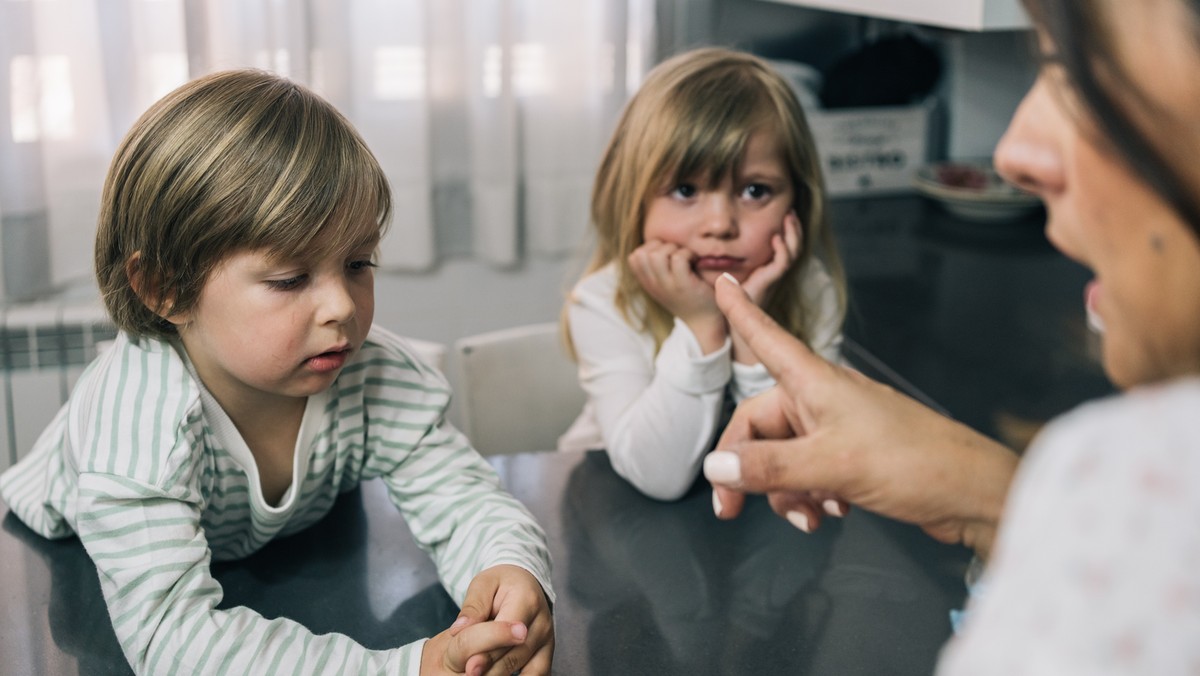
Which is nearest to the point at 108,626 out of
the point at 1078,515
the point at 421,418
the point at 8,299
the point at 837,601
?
the point at 421,418

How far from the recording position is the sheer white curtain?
2.12 meters

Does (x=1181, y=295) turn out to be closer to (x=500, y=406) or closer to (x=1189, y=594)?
(x=1189, y=594)

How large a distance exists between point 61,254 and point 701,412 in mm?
1460

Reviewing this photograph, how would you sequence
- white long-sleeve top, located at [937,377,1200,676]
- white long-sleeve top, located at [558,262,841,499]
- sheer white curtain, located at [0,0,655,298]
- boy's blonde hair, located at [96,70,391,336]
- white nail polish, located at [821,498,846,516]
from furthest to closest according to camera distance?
sheer white curtain, located at [0,0,655,298] < white long-sleeve top, located at [558,262,841,499] < boy's blonde hair, located at [96,70,391,336] < white nail polish, located at [821,498,846,516] < white long-sleeve top, located at [937,377,1200,676]

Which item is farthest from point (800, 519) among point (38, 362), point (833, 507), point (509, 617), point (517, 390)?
point (38, 362)

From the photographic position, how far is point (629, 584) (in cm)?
98

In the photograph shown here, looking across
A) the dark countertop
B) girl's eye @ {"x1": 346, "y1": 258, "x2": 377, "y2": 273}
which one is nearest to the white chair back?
the dark countertop

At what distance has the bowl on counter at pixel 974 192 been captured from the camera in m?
2.15

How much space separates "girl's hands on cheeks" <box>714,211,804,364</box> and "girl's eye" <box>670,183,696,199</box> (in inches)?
4.8

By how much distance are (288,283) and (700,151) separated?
0.62m

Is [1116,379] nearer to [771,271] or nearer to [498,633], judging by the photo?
[498,633]

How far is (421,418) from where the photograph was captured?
112cm

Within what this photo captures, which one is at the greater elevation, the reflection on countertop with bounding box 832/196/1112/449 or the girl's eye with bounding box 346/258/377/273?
the girl's eye with bounding box 346/258/377/273

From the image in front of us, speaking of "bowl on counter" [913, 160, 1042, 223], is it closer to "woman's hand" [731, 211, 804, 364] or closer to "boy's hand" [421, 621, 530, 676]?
"woman's hand" [731, 211, 804, 364]
